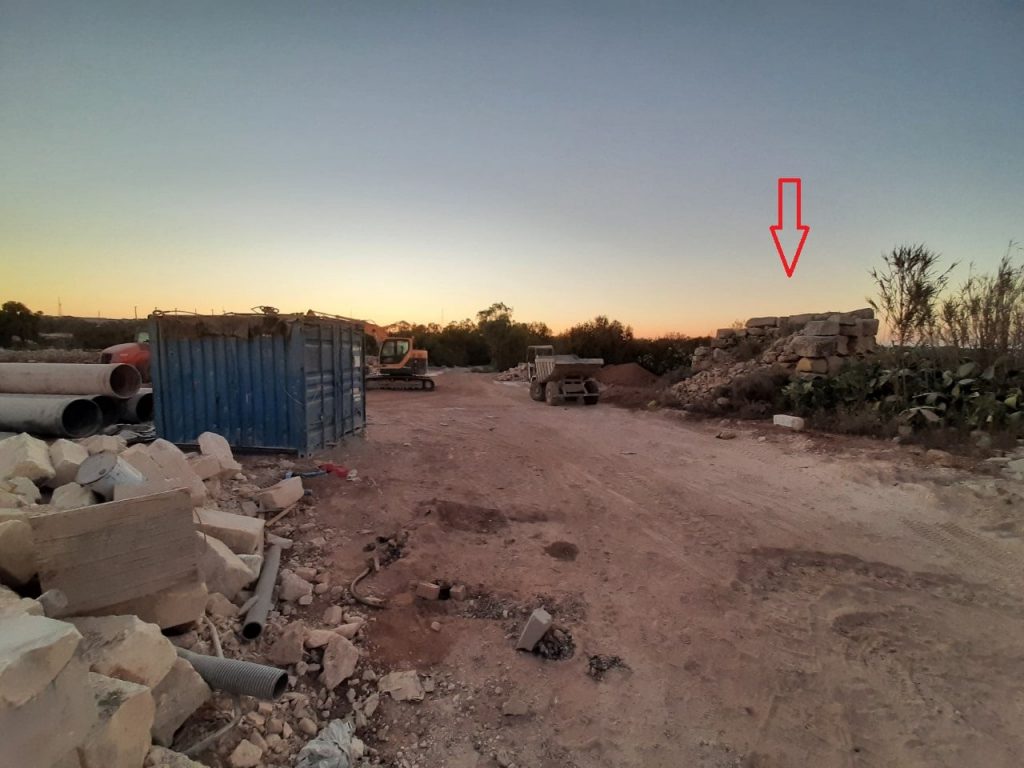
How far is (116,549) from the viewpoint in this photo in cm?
288

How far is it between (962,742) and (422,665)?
3.18 metres

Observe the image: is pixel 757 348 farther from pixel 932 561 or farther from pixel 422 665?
pixel 422 665

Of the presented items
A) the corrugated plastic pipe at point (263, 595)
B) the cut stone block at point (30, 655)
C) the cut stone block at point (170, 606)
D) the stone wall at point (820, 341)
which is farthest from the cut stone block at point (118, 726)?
the stone wall at point (820, 341)

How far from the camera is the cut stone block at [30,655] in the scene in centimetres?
164

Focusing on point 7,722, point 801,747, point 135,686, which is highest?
point 7,722

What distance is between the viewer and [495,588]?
4.79 m

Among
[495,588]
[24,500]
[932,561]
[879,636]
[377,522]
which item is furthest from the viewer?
[377,522]

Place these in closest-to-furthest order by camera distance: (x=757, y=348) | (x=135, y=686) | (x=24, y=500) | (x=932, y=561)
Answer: (x=135, y=686)
(x=24, y=500)
(x=932, y=561)
(x=757, y=348)

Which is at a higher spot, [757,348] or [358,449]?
[757,348]

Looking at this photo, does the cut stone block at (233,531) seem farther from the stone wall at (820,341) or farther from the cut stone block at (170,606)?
the stone wall at (820,341)

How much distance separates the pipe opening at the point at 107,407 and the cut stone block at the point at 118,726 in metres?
6.22

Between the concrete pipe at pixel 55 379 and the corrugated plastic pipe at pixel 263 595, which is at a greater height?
the concrete pipe at pixel 55 379

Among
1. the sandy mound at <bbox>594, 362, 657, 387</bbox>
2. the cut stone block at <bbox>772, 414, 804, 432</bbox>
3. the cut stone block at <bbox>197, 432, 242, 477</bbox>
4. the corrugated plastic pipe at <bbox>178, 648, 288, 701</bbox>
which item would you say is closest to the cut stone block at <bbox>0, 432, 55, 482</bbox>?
the cut stone block at <bbox>197, 432, 242, 477</bbox>

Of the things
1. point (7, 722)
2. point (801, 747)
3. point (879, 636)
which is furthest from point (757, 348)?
point (7, 722)
